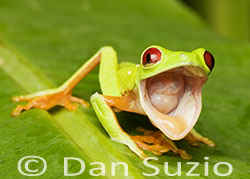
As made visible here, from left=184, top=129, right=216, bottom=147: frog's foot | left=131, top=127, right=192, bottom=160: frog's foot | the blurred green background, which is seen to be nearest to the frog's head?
left=131, top=127, right=192, bottom=160: frog's foot

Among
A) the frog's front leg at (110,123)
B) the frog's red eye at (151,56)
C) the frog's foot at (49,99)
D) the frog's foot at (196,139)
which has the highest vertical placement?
the frog's red eye at (151,56)

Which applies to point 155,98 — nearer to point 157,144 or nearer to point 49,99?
point 157,144

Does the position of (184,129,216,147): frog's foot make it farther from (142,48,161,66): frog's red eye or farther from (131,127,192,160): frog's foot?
(142,48,161,66): frog's red eye

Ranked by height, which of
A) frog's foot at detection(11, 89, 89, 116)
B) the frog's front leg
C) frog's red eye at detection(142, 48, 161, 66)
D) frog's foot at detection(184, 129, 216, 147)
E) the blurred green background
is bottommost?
frog's foot at detection(184, 129, 216, 147)

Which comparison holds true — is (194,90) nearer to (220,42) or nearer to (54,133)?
(54,133)

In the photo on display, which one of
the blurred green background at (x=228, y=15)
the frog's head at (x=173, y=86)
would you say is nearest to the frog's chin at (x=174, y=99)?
the frog's head at (x=173, y=86)

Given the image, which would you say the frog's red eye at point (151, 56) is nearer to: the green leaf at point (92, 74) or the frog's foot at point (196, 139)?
the green leaf at point (92, 74)

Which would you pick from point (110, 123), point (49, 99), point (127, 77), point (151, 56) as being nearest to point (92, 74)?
point (49, 99)

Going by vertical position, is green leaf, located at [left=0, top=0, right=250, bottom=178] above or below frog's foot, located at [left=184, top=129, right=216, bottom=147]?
above
